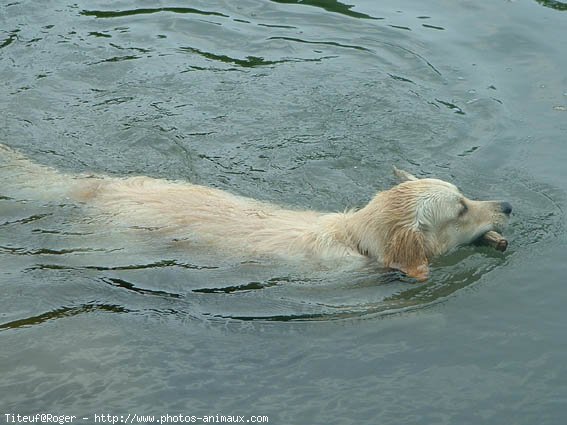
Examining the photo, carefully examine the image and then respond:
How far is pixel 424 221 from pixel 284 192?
2.15 meters

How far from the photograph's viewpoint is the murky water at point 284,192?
7.05 m

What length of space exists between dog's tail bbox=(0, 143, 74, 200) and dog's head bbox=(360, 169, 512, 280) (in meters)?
3.40

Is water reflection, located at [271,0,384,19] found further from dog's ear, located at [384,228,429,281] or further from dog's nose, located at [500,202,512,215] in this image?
dog's ear, located at [384,228,429,281]

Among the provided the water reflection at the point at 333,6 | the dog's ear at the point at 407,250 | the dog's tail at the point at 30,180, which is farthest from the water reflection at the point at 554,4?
the dog's tail at the point at 30,180

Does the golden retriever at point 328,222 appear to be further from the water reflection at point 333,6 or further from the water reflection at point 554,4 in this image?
the water reflection at point 554,4

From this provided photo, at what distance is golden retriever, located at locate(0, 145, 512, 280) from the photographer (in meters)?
8.37

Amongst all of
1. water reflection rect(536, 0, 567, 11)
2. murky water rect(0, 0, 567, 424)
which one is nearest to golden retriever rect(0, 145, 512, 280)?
murky water rect(0, 0, 567, 424)

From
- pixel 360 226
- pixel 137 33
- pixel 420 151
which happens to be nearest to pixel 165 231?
pixel 360 226

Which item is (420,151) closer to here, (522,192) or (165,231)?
(522,192)

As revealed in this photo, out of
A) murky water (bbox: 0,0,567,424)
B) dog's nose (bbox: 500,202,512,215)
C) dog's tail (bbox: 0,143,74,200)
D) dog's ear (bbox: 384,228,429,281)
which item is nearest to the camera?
murky water (bbox: 0,0,567,424)

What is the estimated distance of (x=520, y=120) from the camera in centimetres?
1149

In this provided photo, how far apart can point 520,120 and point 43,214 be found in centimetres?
610

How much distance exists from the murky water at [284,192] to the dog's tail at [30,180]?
80 millimetres

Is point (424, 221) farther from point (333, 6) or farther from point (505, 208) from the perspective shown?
point (333, 6)
